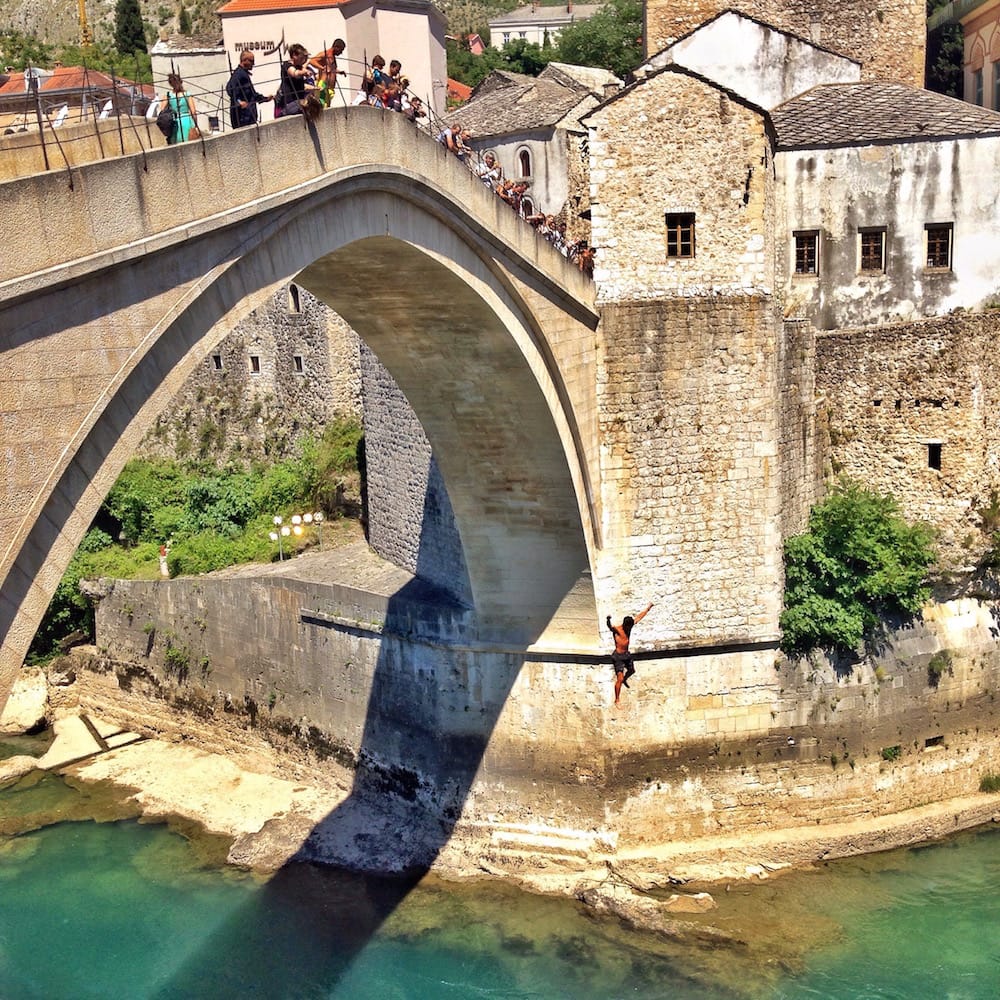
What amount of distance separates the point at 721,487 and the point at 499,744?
4474 millimetres

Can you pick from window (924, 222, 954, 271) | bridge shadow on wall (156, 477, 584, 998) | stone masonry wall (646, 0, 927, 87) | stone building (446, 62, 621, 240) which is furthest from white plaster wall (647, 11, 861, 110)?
bridge shadow on wall (156, 477, 584, 998)

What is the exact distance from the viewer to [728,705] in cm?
1556

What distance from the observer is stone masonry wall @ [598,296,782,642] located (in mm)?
14531

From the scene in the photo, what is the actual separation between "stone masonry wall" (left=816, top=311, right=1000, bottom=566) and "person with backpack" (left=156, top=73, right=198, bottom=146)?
9979 millimetres

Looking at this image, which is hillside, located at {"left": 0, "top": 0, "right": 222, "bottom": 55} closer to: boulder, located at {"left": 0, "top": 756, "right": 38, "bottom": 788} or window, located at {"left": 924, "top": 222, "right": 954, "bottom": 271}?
boulder, located at {"left": 0, "top": 756, "right": 38, "bottom": 788}

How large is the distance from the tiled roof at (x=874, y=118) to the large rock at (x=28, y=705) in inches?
610

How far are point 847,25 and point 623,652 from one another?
12.8m

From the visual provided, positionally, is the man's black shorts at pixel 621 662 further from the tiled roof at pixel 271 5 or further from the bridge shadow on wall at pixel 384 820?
the tiled roof at pixel 271 5

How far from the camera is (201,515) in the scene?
79.4 feet

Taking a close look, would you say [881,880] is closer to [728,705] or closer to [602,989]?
[728,705]

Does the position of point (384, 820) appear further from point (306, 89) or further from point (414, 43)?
point (414, 43)

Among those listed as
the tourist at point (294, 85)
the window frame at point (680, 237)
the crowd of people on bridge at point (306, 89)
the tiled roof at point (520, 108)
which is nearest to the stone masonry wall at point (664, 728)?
the window frame at point (680, 237)

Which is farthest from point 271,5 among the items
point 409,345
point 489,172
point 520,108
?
point 409,345

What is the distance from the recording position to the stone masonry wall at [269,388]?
24.5m
